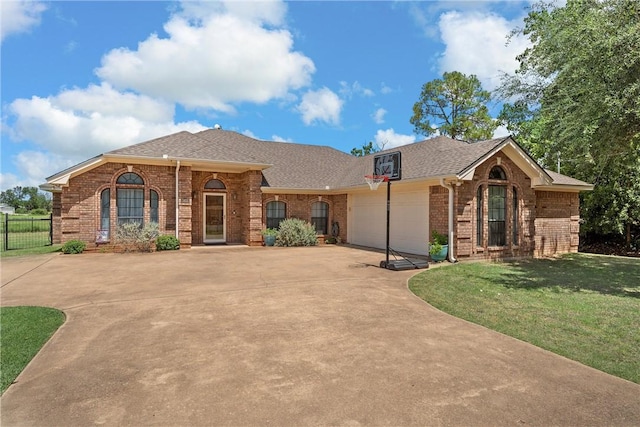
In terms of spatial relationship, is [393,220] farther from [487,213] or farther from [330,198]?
[330,198]

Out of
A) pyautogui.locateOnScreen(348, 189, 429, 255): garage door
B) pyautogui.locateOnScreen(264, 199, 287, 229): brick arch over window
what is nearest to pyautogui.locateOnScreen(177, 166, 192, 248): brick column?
pyautogui.locateOnScreen(264, 199, 287, 229): brick arch over window

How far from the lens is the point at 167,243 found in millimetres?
14469

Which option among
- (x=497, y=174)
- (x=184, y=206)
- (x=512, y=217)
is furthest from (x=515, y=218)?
(x=184, y=206)

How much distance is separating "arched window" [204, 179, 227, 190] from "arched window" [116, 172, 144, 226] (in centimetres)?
297

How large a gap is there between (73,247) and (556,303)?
48.6 ft

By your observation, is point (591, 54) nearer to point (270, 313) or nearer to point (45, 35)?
point (270, 313)

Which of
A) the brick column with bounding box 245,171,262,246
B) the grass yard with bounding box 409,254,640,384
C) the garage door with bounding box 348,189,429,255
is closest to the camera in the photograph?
the grass yard with bounding box 409,254,640,384

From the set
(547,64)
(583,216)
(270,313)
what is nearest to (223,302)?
(270,313)

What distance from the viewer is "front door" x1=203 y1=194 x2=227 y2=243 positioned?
17016mm

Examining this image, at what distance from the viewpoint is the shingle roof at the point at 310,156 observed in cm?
1303

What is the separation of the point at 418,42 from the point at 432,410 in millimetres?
14784

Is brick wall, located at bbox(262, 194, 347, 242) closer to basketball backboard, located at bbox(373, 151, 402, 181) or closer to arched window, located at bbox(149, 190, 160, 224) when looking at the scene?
arched window, located at bbox(149, 190, 160, 224)

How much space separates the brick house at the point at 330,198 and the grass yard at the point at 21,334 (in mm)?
8680

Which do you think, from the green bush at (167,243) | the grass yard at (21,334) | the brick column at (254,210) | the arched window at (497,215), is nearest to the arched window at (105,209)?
the green bush at (167,243)
